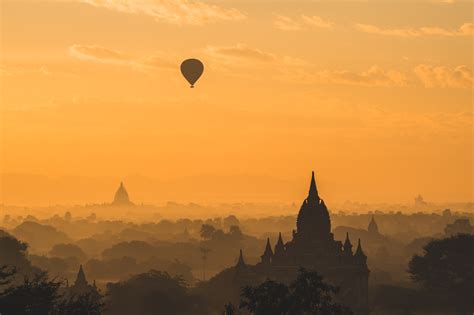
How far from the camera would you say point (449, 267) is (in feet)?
432

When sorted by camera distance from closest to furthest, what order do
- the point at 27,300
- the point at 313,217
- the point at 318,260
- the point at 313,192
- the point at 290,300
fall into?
the point at 27,300, the point at 290,300, the point at 318,260, the point at 313,217, the point at 313,192

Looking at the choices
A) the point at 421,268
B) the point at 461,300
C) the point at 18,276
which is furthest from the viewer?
the point at 18,276

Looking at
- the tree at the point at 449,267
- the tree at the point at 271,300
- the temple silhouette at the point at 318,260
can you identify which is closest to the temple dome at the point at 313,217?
the temple silhouette at the point at 318,260

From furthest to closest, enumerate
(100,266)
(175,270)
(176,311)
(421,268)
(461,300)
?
(100,266), (175,270), (421,268), (461,300), (176,311)

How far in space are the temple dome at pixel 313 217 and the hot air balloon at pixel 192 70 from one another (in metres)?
13.8

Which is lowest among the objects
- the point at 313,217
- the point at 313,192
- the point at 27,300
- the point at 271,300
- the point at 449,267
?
the point at 27,300

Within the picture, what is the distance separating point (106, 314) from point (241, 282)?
37.6 ft

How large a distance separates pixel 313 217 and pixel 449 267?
2586 centimetres

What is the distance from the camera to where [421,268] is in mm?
132625

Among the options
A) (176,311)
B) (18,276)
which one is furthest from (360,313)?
(18,276)

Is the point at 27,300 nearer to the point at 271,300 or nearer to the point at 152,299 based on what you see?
the point at 271,300

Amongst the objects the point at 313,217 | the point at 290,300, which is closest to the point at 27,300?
the point at 290,300

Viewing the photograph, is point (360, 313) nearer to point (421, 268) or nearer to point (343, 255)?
point (343, 255)

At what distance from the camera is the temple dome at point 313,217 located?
362 feet
